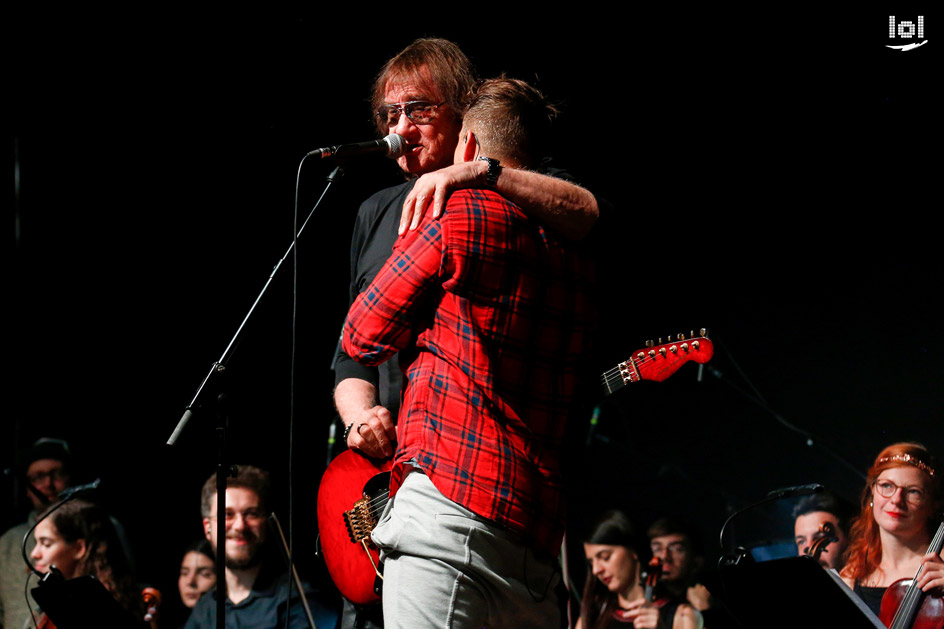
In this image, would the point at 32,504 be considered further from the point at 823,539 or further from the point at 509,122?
the point at 509,122

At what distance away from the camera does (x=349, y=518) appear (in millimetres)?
2344

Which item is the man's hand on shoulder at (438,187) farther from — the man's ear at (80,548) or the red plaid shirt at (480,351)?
the man's ear at (80,548)

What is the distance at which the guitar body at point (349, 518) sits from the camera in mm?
2303

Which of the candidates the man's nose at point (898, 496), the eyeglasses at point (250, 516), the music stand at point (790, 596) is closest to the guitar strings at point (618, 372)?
the music stand at point (790, 596)

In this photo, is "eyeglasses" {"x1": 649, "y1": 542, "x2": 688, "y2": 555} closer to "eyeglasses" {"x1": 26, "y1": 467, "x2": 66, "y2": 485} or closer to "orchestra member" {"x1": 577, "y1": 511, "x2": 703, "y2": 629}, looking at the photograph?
"orchestra member" {"x1": 577, "y1": 511, "x2": 703, "y2": 629}

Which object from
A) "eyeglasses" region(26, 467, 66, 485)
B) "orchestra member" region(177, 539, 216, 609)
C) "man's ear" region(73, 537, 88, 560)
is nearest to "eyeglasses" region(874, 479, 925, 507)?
"orchestra member" region(177, 539, 216, 609)

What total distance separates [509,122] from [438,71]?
87cm

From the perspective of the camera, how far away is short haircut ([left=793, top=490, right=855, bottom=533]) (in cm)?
392

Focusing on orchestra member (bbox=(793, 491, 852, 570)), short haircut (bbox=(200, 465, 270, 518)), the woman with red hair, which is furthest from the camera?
short haircut (bbox=(200, 465, 270, 518))

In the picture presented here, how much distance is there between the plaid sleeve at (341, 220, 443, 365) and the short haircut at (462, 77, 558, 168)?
33 cm

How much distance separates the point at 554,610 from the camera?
181 centimetres

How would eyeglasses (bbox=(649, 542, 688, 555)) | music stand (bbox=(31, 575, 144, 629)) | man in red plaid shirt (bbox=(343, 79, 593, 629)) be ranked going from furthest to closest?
eyeglasses (bbox=(649, 542, 688, 555)) < music stand (bbox=(31, 575, 144, 629)) < man in red plaid shirt (bbox=(343, 79, 593, 629))

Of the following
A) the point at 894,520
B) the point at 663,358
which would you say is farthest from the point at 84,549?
the point at 894,520

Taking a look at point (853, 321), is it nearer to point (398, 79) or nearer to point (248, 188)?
point (398, 79)
